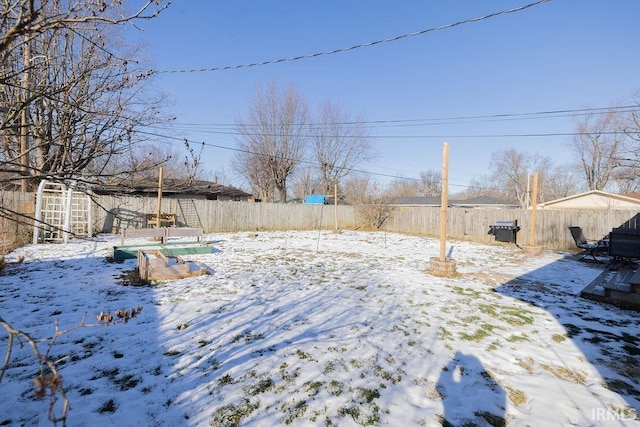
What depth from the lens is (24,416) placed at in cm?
213

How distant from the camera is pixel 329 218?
847 inches

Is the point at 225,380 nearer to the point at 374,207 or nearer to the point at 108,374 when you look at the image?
the point at 108,374

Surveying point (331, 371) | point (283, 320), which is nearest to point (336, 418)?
point (331, 371)

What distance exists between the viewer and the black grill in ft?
43.3

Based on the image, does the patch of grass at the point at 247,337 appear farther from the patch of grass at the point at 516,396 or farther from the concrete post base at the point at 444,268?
the concrete post base at the point at 444,268

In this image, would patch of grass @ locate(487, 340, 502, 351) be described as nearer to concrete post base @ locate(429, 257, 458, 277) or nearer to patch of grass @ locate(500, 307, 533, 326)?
patch of grass @ locate(500, 307, 533, 326)

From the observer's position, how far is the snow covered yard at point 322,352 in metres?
2.32

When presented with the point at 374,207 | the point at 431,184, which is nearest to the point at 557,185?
the point at 431,184

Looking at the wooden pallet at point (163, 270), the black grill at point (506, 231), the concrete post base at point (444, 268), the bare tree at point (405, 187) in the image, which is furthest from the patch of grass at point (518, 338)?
the bare tree at point (405, 187)

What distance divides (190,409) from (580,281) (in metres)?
7.87

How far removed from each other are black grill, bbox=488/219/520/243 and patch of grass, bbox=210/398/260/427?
13935 millimetres

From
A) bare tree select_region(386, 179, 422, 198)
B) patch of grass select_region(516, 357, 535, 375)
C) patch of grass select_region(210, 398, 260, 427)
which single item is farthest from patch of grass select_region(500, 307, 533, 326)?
bare tree select_region(386, 179, 422, 198)

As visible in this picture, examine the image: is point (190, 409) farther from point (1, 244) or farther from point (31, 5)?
point (1, 244)

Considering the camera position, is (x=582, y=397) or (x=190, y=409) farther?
(x=582, y=397)
